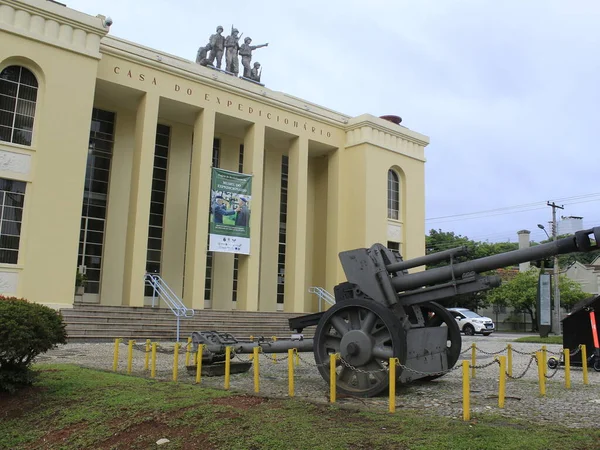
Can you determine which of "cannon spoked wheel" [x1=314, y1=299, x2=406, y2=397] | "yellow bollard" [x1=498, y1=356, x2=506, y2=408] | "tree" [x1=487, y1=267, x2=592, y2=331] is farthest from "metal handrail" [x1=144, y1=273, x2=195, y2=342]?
"tree" [x1=487, y1=267, x2=592, y2=331]

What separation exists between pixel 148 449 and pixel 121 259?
55.4 ft

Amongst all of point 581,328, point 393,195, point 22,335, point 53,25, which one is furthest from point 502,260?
point 393,195

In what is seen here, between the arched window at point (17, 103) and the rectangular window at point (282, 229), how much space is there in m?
12.4

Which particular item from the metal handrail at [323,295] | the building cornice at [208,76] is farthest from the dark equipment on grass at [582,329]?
the building cornice at [208,76]

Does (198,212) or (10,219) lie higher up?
(198,212)

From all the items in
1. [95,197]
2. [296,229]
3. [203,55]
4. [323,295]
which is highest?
[203,55]

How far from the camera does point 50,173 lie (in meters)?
18.0

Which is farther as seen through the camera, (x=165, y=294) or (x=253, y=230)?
(x=253, y=230)

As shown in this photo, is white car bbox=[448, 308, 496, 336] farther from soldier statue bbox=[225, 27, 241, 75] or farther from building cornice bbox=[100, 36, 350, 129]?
soldier statue bbox=[225, 27, 241, 75]

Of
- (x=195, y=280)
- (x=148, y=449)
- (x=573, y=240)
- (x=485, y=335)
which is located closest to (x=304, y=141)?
(x=195, y=280)

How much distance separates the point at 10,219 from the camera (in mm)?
17438

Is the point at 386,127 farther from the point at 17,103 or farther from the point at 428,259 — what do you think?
the point at 428,259

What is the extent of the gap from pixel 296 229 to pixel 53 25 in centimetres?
1227

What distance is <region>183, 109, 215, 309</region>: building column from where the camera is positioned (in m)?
21.5
